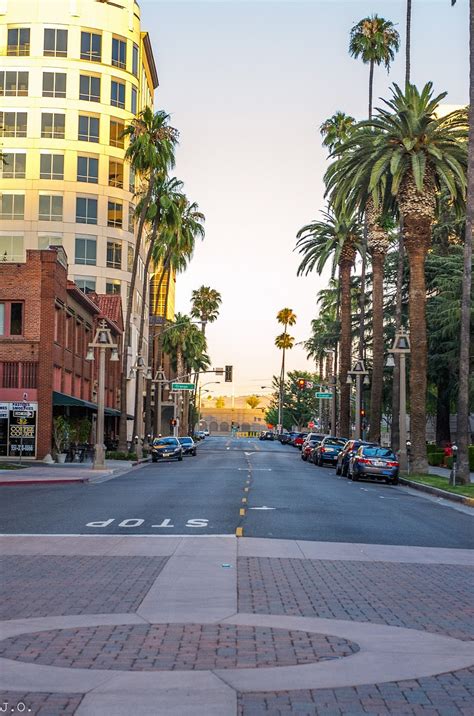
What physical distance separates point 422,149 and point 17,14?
56662mm

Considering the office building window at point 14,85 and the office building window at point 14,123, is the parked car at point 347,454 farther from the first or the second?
the office building window at point 14,85

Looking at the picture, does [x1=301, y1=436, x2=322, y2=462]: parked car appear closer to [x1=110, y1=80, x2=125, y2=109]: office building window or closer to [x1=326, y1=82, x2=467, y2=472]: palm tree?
[x1=326, y1=82, x2=467, y2=472]: palm tree

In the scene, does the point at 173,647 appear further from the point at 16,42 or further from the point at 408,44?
the point at 16,42

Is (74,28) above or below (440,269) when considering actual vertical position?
above

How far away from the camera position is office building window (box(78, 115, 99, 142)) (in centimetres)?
9344

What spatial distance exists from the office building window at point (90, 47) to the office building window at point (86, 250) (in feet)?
50.8

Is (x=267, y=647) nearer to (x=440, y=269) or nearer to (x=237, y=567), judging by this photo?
(x=237, y=567)

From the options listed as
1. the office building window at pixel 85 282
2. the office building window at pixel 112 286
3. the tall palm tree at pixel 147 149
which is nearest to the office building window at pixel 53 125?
the office building window at pixel 85 282

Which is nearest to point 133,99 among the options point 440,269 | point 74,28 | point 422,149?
point 74,28

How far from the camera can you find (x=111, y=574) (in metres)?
14.7

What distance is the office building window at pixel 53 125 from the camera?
92500 mm

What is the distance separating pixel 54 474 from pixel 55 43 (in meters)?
59.0

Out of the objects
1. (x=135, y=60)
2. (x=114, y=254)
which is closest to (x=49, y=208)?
(x=114, y=254)

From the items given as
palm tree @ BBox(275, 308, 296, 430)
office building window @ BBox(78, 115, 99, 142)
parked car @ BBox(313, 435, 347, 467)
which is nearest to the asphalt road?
parked car @ BBox(313, 435, 347, 467)
